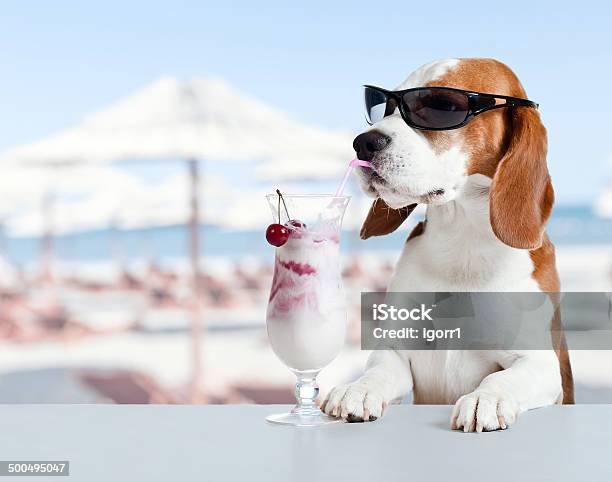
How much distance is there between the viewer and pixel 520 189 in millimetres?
1358

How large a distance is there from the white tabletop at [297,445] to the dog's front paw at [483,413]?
2cm

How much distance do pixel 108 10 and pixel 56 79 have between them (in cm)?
231

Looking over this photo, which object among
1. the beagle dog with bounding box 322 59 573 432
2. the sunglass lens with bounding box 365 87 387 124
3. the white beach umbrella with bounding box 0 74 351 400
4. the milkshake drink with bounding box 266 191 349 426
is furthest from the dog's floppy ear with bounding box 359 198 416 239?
the white beach umbrella with bounding box 0 74 351 400

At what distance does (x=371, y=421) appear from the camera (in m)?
1.20

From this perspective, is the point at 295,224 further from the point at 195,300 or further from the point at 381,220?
the point at 195,300

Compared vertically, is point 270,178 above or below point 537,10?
below

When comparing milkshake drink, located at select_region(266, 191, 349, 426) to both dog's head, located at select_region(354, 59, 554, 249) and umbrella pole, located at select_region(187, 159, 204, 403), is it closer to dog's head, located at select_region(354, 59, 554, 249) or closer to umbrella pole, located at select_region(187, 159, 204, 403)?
dog's head, located at select_region(354, 59, 554, 249)

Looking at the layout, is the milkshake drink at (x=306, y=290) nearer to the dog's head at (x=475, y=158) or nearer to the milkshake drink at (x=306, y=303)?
the milkshake drink at (x=306, y=303)

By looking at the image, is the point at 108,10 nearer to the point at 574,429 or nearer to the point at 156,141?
the point at 156,141

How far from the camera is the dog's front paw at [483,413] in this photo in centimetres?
112

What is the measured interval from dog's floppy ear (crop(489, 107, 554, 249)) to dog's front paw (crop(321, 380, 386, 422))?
35 centimetres

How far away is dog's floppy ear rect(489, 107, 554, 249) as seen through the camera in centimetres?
136

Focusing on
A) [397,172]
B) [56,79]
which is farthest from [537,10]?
[397,172]

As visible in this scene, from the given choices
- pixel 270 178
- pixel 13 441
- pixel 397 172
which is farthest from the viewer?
pixel 270 178
